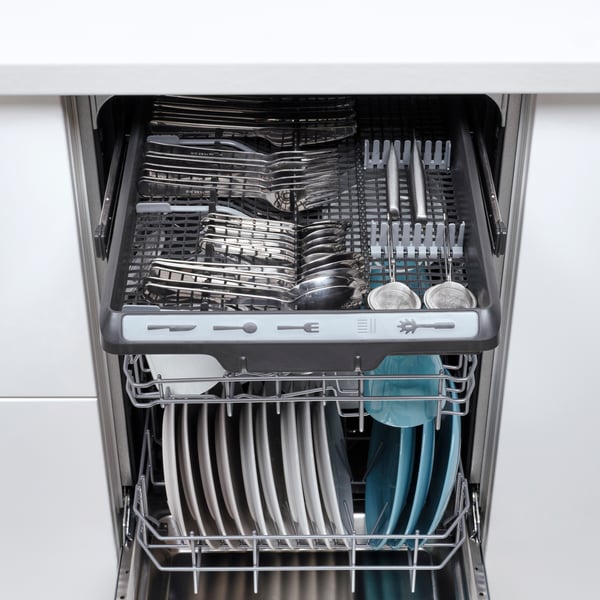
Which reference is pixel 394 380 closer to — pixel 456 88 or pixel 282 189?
pixel 282 189

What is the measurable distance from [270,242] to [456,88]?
26cm

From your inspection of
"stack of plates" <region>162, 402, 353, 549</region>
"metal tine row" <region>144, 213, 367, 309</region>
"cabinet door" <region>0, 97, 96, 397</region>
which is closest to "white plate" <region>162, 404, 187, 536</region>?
"stack of plates" <region>162, 402, 353, 549</region>

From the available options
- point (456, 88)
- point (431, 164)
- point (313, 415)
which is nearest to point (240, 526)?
point (313, 415)

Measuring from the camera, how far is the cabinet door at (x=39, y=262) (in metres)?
0.98

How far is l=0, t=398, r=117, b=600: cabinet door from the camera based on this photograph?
1147 mm

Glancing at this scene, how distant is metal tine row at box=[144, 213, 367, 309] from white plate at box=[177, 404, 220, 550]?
0.21m

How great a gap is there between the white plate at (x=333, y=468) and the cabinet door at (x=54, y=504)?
0.86 ft

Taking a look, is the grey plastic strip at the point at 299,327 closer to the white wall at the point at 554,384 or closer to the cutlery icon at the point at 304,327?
the cutlery icon at the point at 304,327

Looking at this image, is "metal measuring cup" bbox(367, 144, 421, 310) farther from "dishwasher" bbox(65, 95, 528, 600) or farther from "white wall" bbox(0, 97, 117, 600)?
"white wall" bbox(0, 97, 117, 600)

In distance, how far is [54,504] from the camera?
1214 mm

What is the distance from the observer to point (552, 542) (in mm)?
1250

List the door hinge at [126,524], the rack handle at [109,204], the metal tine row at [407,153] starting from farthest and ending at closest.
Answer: the door hinge at [126,524] < the metal tine row at [407,153] < the rack handle at [109,204]

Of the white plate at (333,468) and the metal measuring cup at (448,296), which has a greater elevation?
the metal measuring cup at (448,296)

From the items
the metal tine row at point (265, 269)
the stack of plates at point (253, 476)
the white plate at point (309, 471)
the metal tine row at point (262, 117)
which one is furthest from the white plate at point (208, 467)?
the metal tine row at point (262, 117)
